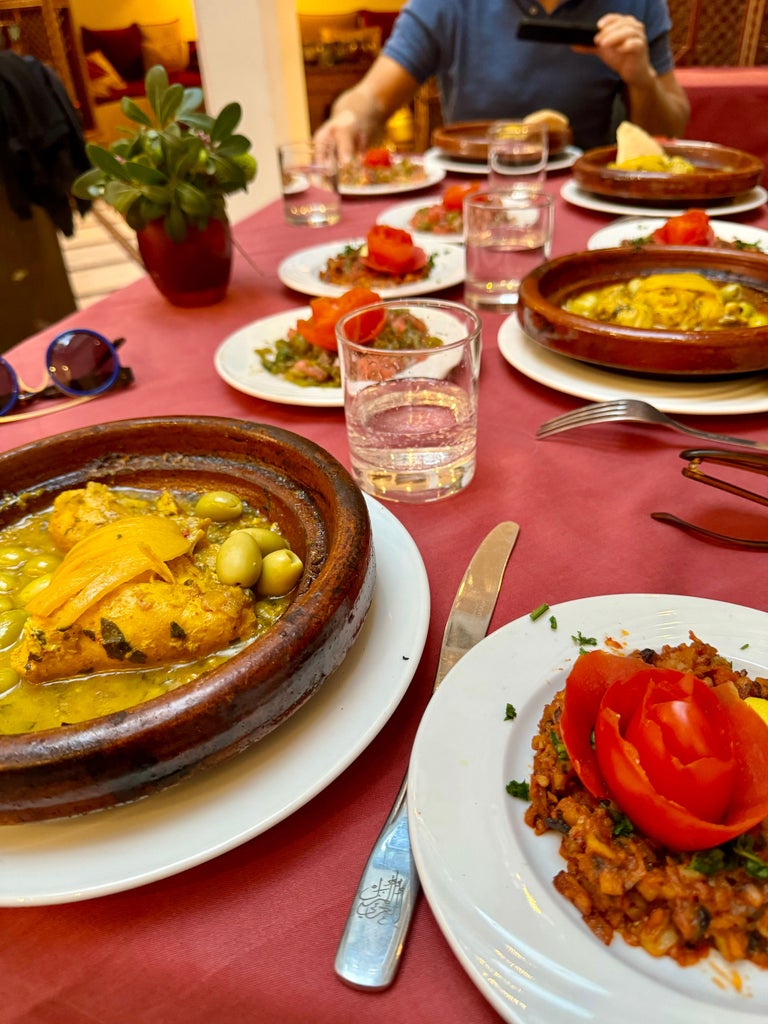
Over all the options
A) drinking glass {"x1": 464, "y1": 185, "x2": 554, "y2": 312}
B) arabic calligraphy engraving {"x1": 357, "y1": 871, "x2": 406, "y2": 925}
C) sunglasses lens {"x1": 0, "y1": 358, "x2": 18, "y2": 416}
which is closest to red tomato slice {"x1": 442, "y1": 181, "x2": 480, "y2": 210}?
drinking glass {"x1": 464, "y1": 185, "x2": 554, "y2": 312}

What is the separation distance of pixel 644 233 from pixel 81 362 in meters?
1.68

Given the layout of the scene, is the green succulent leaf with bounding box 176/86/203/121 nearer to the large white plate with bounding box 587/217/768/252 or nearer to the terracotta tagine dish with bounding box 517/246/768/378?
the terracotta tagine dish with bounding box 517/246/768/378

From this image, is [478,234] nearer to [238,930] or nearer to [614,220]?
[614,220]

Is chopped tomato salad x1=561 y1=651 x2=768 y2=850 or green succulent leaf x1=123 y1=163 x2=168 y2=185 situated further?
green succulent leaf x1=123 y1=163 x2=168 y2=185

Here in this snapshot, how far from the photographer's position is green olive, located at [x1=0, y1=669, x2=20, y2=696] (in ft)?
2.62

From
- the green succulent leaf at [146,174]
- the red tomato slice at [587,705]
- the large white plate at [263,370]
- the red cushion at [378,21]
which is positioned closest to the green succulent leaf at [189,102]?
the green succulent leaf at [146,174]

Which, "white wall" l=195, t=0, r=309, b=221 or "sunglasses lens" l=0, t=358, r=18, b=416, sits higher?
"white wall" l=195, t=0, r=309, b=221

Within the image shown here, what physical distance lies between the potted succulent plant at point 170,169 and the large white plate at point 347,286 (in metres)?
0.26

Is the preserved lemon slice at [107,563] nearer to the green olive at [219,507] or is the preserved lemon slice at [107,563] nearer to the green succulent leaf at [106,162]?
the green olive at [219,507]

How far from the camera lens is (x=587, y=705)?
2.25 ft

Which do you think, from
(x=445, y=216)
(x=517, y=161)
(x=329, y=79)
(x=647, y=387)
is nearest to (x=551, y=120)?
(x=517, y=161)

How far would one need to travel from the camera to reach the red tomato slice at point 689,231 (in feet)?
6.39

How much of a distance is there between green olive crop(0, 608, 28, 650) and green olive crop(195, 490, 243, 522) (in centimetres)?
26

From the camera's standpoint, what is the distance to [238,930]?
2.08ft
